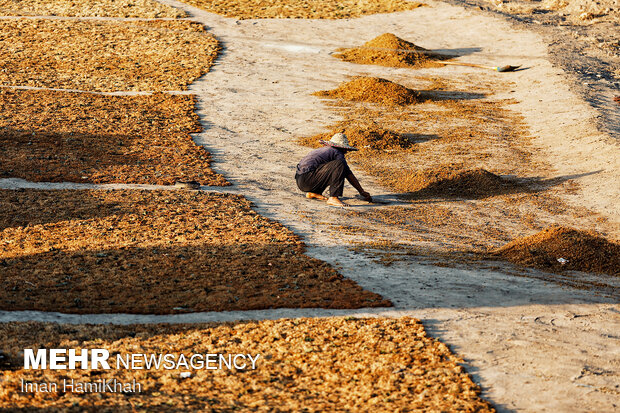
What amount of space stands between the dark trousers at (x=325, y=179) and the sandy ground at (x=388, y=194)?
32cm

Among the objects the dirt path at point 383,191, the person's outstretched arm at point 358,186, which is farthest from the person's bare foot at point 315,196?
the person's outstretched arm at point 358,186

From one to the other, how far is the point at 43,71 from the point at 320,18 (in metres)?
11.7

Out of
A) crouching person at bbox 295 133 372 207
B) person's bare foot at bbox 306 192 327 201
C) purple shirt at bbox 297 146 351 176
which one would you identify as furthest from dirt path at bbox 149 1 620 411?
purple shirt at bbox 297 146 351 176

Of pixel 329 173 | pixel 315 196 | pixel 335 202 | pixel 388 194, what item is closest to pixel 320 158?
pixel 329 173

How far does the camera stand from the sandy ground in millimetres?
6242

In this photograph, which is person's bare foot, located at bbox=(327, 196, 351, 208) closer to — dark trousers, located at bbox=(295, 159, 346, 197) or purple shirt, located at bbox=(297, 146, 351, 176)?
dark trousers, located at bbox=(295, 159, 346, 197)

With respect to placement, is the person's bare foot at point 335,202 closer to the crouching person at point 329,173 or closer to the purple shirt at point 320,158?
the crouching person at point 329,173

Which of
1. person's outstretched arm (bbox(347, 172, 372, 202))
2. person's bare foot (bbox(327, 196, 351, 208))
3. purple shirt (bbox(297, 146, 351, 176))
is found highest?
purple shirt (bbox(297, 146, 351, 176))

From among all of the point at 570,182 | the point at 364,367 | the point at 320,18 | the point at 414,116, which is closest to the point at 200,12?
the point at 320,18

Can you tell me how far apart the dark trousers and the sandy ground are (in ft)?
1.05

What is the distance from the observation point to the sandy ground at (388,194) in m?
6.24

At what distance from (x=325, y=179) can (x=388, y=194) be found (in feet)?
4.91

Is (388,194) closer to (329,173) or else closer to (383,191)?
(383,191)

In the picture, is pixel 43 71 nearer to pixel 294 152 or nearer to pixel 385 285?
pixel 294 152
